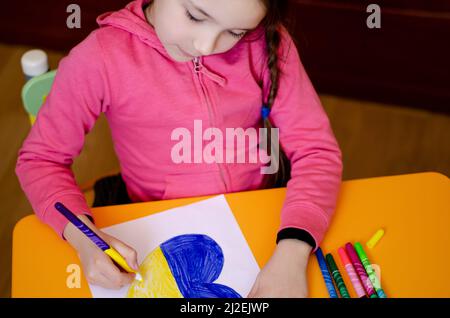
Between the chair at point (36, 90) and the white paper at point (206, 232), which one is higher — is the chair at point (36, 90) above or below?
above

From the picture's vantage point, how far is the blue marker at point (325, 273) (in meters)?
0.74

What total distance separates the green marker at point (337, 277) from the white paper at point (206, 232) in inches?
4.1

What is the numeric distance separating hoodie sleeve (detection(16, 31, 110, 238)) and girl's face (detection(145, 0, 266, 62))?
0.12 meters

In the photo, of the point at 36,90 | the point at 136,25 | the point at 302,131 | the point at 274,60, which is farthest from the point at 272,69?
the point at 36,90

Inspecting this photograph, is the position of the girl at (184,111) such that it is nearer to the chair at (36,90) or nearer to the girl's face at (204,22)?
the girl's face at (204,22)

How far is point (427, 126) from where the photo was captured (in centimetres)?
186

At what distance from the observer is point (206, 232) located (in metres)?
0.80

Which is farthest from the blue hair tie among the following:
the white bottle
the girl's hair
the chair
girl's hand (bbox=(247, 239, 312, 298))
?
the white bottle

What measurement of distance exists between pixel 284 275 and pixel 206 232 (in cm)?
13

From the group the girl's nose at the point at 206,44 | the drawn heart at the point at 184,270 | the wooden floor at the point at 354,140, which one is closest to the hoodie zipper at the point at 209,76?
the girl's nose at the point at 206,44

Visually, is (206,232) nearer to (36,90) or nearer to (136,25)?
(136,25)

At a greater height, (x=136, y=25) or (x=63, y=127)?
(x=136, y=25)

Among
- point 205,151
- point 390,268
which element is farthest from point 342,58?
point 390,268
